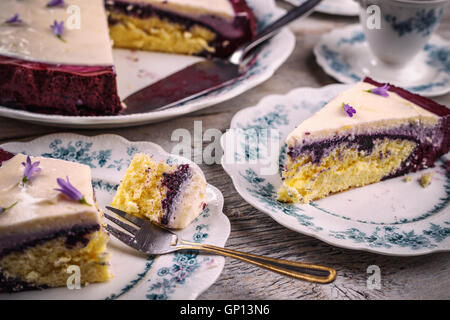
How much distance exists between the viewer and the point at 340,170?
2520 mm

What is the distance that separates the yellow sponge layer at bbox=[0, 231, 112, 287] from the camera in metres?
1.83

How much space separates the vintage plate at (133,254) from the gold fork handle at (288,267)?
1.5 inches

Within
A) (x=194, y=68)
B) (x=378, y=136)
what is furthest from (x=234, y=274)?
(x=194, y=68)

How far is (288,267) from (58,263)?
32.4 inches

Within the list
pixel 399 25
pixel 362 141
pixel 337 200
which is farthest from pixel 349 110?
pixel 399 25

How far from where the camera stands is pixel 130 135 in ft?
9.04

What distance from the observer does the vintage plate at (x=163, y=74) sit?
2.52m

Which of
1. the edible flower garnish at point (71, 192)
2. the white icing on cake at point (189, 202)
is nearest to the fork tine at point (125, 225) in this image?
the white icing on cake at point (189, 202)

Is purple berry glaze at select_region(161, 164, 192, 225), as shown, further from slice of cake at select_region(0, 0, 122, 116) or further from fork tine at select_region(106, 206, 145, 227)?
slice of cake at select_region(0, 0, 122, 116)

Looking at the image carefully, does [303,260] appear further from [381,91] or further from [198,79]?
[198,79]

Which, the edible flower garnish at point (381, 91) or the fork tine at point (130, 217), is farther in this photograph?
the edible flower garnish at point (381, 91)

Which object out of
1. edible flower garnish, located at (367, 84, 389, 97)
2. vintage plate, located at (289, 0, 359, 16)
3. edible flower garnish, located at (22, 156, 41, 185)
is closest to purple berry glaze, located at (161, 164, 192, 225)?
edible flower garnish, located at (22, 156, 41, 185)

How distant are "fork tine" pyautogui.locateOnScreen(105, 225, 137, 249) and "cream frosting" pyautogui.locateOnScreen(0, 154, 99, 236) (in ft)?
0.61

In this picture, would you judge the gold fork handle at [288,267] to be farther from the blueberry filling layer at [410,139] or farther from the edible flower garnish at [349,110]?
the edible flower garnish at [349,110]
